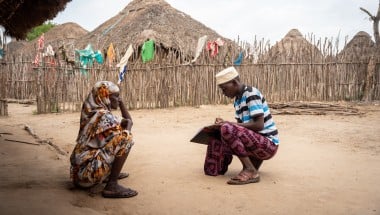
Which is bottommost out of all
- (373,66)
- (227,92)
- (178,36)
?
(227,92)

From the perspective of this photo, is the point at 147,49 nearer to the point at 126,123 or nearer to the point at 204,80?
the point at 204,80

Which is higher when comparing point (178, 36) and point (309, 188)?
point (178, 36)

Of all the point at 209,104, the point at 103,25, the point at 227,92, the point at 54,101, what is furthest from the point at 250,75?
the point at 103,25

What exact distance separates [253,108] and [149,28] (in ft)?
42.6

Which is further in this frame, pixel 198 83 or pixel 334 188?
pixel 198 83

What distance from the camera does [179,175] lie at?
12.3 ft

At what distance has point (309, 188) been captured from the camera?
129 inches

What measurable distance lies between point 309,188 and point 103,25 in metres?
16.8

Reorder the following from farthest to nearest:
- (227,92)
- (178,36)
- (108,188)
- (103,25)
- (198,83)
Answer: (103,25)
(178,36)
(198,83)
(227,92)
(108,188)

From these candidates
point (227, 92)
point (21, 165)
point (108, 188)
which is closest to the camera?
point (108, 188)

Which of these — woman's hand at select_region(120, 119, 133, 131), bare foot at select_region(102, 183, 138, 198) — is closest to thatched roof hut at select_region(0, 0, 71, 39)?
woman's hand at select_region(120, 119, 133, 131)

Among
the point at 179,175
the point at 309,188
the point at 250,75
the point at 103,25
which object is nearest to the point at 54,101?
the point at 250,75

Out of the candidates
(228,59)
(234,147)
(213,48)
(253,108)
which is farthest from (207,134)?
(213,48)

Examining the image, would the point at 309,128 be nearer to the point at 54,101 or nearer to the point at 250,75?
the point at 250,75
